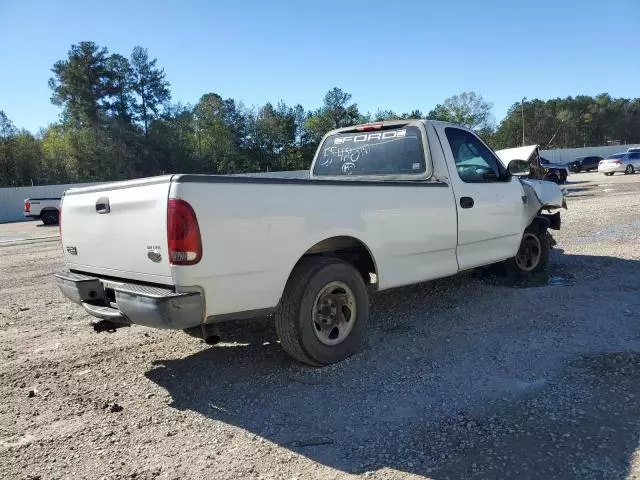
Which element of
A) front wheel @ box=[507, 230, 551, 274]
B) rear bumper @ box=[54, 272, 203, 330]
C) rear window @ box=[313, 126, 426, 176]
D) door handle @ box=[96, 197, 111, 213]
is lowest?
front wheel @ box=[507, 230, 551, 274]

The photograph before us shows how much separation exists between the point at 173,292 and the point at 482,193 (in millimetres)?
3736

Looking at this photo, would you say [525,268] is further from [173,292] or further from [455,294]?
[173,292]

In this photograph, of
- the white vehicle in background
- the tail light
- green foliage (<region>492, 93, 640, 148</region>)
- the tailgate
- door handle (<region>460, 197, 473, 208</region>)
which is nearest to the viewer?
the tail light

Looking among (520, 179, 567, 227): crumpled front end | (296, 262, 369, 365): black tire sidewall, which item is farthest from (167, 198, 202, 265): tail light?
(520, 179, 567, 227): crumpled front end

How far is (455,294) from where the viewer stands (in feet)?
21.0

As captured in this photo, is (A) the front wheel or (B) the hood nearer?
(A) the front wheel

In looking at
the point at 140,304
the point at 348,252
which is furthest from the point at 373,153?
the point at 140,304

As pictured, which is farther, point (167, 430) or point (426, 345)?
point (426, 345)

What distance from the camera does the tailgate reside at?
346 cm

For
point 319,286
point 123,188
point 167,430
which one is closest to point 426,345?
point 319,286

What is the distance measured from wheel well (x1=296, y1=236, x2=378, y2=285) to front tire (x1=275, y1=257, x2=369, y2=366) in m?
0.12

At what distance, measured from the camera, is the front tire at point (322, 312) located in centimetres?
396

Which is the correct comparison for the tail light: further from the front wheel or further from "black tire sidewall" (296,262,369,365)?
the front wheel

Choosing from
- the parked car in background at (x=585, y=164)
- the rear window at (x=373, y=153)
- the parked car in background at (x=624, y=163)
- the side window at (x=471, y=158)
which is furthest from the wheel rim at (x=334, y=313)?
the parked car in background at (x=585, y=164)
